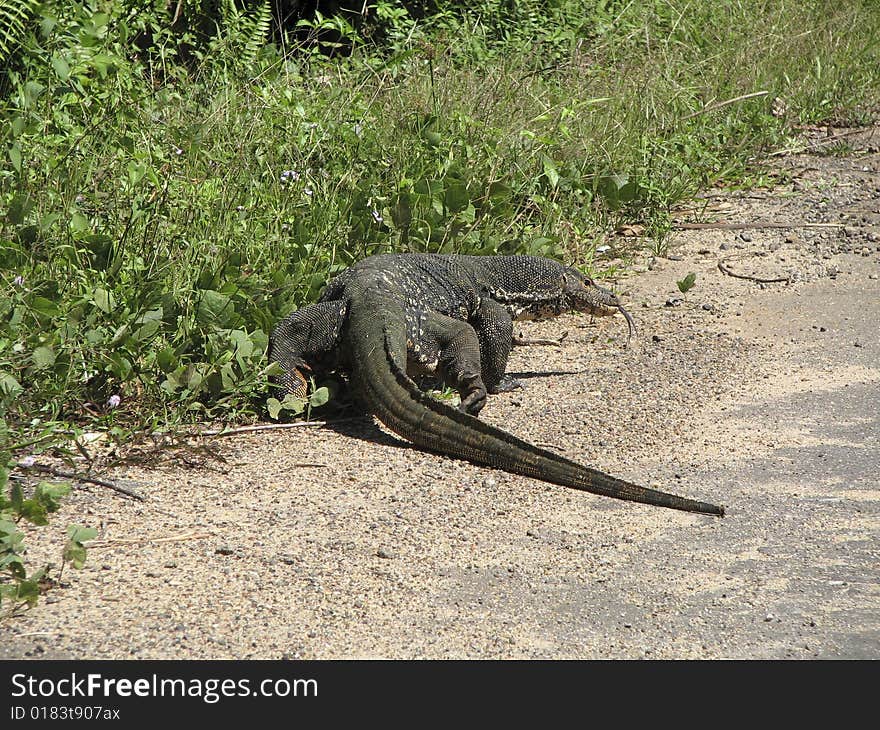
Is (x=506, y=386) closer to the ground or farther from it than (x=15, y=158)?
closer to the ground

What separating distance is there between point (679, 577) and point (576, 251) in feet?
12.8

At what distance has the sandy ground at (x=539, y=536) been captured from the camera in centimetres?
339

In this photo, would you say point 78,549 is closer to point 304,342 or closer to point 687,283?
point 304,342

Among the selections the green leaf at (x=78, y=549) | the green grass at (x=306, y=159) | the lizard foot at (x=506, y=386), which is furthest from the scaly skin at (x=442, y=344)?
the green leaf at (x=78, y=549)

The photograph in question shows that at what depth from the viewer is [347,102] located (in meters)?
7.38

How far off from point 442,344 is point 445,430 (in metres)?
0.81

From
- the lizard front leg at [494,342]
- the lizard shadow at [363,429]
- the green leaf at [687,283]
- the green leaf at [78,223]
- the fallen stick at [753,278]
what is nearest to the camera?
the lizard shadow at [363,429]

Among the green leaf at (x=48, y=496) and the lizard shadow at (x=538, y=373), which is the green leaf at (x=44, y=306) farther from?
the lizard shadow at (x=538, y=373)

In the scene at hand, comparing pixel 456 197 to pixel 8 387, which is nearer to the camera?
pixel 8 387

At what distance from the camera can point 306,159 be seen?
21.4ft

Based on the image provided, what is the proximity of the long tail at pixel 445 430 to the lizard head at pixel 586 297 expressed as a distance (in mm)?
1401

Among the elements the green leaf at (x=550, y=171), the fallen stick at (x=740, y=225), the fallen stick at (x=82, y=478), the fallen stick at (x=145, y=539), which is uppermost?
the green leaf at (x=550, y=171)

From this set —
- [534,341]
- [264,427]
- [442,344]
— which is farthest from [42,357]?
[534,341]

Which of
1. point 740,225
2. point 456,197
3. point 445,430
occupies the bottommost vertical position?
point 445,430
